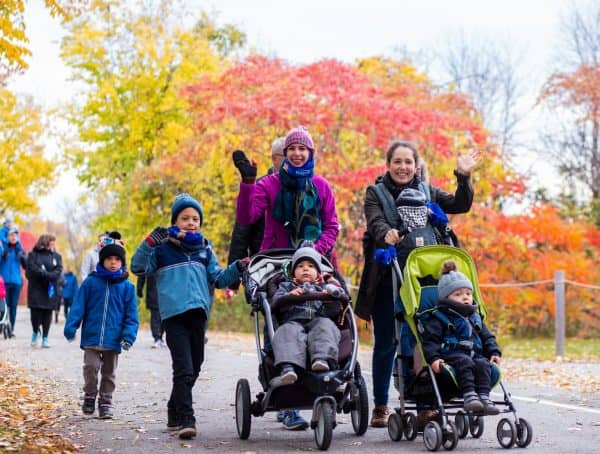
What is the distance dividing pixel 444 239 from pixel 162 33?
25.5m

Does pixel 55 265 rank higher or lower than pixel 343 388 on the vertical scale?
higher

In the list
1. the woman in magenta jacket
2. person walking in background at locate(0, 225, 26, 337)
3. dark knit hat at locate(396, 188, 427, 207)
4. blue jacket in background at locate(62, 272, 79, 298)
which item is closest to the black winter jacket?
dark knit hat at locate(396, 188, 427, 207)

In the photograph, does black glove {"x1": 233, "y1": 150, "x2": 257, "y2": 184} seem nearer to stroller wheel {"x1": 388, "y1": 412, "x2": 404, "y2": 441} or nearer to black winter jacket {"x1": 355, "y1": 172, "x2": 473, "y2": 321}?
black winter jacket {"x1": 355, "y1": 172, "x2": 473, "y2": 321}

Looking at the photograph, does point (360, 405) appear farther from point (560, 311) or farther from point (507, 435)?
point (560, 311)

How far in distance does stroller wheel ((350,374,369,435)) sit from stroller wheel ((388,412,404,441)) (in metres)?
0.17

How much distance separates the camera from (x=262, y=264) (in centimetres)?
689

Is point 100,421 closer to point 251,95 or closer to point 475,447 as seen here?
point 475,447

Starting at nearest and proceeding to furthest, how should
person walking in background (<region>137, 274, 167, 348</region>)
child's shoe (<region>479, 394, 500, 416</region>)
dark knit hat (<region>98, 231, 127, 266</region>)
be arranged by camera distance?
child's shoe (<region>479, 394, 500, 416</region>)
dark knit hat (<region>98, 231, 127, 266</region>)
person walking in background (<region>137, 274, 167, 348</region>)

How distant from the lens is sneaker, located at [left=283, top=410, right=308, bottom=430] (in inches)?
284

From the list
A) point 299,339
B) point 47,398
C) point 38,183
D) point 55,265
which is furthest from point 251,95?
point 38,183

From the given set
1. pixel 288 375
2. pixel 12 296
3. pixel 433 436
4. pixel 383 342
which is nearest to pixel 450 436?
pixel 433 436

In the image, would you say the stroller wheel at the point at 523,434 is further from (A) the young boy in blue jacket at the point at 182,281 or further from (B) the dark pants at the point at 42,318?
(B) the dark pants at the point at 42,318

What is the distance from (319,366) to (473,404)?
0.95m

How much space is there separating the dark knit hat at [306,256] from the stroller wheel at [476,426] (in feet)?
4.80
